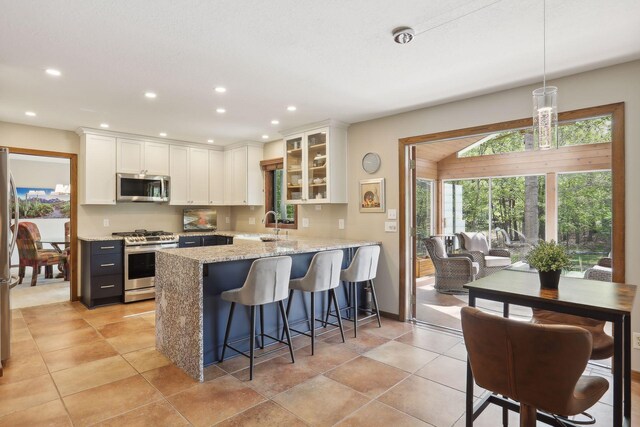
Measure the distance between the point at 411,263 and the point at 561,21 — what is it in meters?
2.76

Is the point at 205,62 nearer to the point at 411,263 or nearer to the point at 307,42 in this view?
the point at 307,42

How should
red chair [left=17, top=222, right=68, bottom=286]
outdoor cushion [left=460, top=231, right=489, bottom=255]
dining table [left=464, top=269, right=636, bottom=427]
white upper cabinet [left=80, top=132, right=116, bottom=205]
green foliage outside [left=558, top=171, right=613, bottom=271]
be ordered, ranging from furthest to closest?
outdoor cushion [left=460, top=231, right=489, bottom=255], red chair [left=17, top=222, right=68, bottom=286], green foliage outside [left=558, top=171, right=613, bottom=271], white upper cabinet [left=80, top=132, right=116, bottom=205], dining table [left=464, top=269, right=636, bottom=427]

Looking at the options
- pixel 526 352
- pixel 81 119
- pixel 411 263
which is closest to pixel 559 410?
pixel 526 352

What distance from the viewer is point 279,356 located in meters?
3.23

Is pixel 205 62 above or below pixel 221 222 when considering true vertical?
above

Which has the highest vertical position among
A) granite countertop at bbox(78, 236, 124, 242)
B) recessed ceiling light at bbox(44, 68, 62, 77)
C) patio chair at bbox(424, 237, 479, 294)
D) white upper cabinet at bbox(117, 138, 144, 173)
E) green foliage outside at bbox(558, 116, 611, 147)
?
green foliage outside at bbox(558, 116, 611, 147)

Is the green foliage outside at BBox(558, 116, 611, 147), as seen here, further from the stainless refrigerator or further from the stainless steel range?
the stainless refrigerator

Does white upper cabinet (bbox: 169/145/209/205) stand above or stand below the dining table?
above

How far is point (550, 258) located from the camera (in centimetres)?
200

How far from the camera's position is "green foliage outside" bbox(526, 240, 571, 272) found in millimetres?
1982

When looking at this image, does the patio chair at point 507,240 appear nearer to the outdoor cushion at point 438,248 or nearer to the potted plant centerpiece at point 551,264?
the outdoor cushion at point 438,248

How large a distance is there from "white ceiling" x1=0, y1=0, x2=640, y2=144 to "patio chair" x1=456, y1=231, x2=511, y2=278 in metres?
3.65

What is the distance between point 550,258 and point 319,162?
3147 millimetres

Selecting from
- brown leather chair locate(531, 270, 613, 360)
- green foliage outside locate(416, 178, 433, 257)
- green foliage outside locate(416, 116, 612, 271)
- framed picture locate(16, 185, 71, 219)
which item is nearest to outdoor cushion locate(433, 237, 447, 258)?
green foliage outside locate(416, 116, 612, 271)
